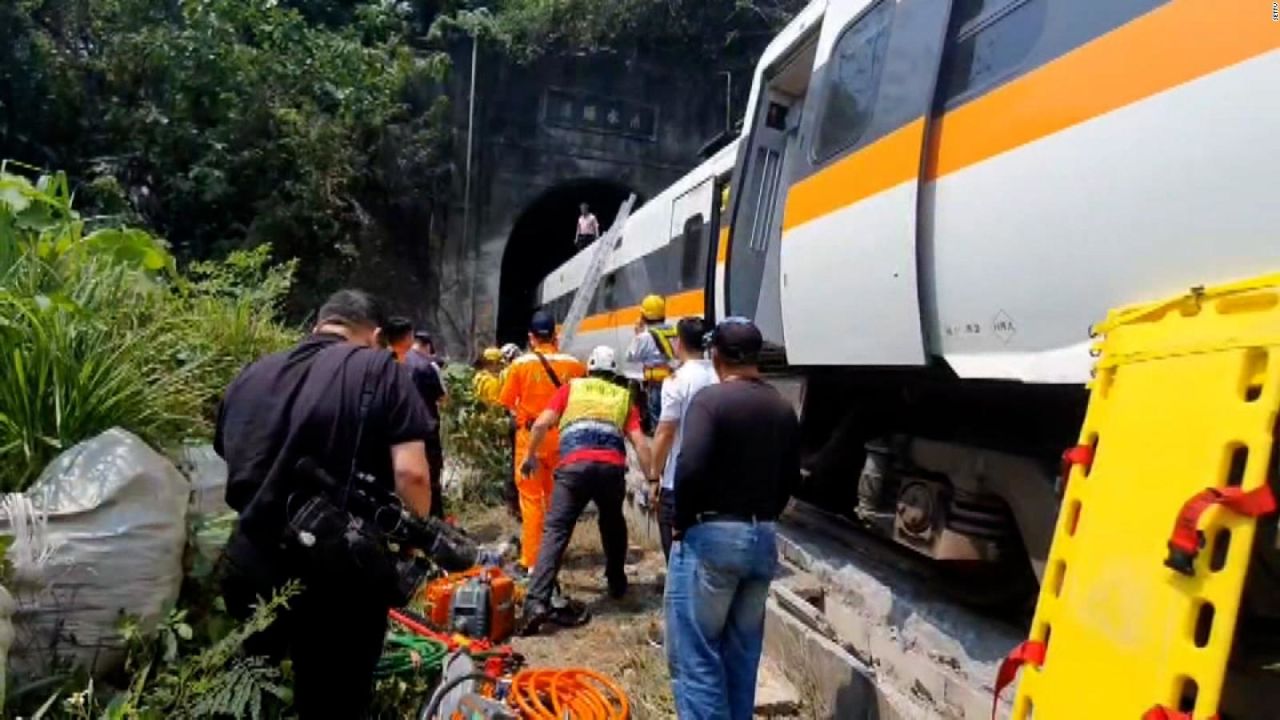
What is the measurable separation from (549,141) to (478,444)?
10969 mm

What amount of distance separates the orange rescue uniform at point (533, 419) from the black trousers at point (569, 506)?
53cm

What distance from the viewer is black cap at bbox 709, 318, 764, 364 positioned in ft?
12.1

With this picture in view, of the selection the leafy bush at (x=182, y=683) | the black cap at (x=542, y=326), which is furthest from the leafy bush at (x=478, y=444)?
the leafy bush at (x=182, y=683)

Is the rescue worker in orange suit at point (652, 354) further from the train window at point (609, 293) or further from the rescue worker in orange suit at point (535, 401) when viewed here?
the train window at point (609, 293)

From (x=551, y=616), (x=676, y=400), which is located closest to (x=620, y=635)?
(x=551, y=616)

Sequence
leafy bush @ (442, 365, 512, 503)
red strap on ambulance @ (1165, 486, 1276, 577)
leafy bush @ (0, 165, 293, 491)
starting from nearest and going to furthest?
1. red strap on ambulance @ (1165, 486, 1276, 577)
2. leafy bush @ (0, 165, 293, 491)
3. leafy bush @ (442, 365, 512, 503)

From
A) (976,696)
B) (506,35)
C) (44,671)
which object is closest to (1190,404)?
(976,696)

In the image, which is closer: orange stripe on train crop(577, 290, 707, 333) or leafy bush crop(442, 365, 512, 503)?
leafy bush crop(442, 365, 512, 503)

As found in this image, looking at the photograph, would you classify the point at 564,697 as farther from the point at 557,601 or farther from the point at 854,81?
the point at 854,81

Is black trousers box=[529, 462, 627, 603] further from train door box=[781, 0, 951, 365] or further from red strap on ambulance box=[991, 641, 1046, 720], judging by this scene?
red strap on ambulance box=[991, 641, 1046, 720]

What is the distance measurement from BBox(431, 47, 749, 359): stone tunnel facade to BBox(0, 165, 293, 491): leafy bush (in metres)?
13.4

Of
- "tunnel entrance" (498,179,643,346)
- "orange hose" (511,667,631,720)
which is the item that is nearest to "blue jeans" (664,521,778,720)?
"orange hose" (511,667,631,720)

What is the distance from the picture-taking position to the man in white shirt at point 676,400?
4730 mm

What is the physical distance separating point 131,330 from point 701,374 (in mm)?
2408
